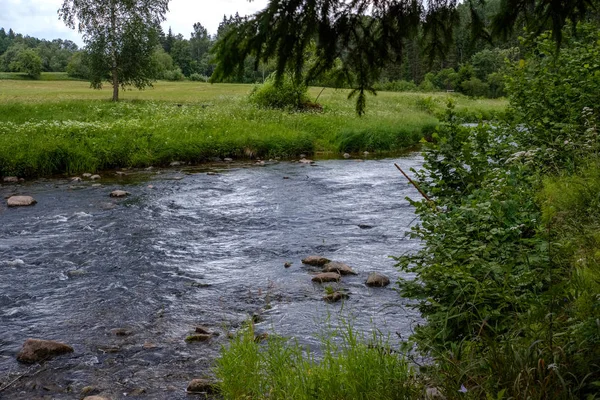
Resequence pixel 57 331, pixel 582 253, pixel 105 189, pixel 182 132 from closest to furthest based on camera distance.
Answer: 1. pixel 582 253
2. pixel 57 331
3. pixel 105 189
4. pixel 182 132

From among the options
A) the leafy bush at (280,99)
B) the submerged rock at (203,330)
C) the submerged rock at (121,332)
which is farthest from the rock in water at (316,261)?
the leafy bush at (280,99)

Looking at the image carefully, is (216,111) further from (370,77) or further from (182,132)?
(370,77)

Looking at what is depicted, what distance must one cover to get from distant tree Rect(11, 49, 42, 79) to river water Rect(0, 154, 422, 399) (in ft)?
285

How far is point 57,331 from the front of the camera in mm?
6492

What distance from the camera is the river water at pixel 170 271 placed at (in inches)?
228

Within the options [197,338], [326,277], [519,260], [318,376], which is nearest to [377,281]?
[326,277]

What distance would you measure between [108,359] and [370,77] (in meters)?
3.88

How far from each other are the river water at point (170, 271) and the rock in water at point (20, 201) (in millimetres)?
179

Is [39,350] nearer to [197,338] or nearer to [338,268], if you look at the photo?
[197,338]

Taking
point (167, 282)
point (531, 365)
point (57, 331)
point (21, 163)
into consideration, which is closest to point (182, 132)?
point (21, 163)

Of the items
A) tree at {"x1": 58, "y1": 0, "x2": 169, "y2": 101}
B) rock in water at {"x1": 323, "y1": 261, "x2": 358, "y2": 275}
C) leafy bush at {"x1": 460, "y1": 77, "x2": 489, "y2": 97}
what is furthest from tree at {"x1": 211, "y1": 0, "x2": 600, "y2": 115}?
leafy bush at {"x1": 460, "y1": 77, "x2": 489, "y2": 97}

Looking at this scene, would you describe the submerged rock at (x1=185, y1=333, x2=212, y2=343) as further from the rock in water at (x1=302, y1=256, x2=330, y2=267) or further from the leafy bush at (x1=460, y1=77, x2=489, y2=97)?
the leafy bush at (x1=460, y1=77, x2=489, y2=97)

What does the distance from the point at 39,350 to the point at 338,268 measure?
13.7ft

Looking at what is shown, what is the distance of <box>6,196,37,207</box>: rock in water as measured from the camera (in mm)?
12758
